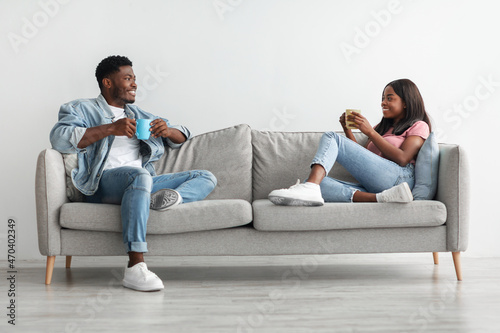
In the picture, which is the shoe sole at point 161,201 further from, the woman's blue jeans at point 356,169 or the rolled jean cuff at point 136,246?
the woman's blue jeans at point 356,169

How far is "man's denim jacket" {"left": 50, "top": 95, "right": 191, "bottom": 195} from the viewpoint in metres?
2.65

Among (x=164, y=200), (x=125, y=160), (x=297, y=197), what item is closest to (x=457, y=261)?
(x=297, y=197)

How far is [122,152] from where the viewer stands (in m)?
2.85

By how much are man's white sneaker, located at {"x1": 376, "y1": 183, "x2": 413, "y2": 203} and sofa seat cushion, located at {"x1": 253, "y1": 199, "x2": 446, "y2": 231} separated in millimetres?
30

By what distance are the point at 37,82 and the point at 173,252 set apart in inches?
66.3

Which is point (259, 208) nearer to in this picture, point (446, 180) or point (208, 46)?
point (446, 180)

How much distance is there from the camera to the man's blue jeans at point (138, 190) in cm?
236

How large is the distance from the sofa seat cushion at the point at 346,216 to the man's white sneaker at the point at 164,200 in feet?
1.22

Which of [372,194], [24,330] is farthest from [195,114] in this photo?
[24,330]

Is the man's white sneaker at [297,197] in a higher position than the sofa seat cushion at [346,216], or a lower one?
higher

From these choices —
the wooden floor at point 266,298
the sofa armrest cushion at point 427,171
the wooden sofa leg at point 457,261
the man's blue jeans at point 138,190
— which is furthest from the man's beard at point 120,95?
the wooden sofa leg at point 457,261

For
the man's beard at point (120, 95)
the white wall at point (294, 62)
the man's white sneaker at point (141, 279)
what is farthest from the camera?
the white wall at point (294, 62)

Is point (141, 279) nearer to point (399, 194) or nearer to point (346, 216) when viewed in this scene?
point (346, 216)

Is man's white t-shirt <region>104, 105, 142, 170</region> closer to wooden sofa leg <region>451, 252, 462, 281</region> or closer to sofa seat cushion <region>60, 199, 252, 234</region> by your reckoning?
sofa seat cushion <region>60, 199, 252, 234</region>
